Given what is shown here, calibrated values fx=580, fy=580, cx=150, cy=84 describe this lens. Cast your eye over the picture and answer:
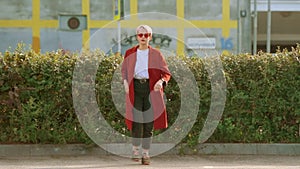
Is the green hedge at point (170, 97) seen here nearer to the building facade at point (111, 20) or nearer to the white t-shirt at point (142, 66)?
the white t-shirt at point (142, 66)

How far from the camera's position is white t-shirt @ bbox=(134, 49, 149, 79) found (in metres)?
6.86

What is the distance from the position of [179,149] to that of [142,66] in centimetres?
164

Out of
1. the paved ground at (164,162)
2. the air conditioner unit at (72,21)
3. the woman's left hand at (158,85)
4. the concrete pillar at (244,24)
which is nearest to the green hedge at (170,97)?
the paved ground at (164,162)

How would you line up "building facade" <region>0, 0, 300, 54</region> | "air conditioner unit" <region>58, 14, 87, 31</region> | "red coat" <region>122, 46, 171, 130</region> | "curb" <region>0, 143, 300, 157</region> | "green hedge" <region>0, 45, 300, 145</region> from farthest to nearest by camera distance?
1. "air conditioner unit" <region>58, 14, 87, 31</region>
2. "building facade" <region>0, 0, 300, 54</region>
3. "green hedge" <region>0, 45, 300, 145</region>
4. "curb" <region>0, 143, 300, 157</region>
5. "red coat" <region>122, 46, 171, 130</region>

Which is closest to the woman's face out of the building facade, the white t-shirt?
the white t-shirt

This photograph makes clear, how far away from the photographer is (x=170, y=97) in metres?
8.16

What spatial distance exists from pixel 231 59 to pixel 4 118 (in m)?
3.27

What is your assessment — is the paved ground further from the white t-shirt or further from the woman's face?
the woman's face

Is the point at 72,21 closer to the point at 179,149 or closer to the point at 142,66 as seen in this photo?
the point at 179,149

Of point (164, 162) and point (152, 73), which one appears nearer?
point (152, 73)

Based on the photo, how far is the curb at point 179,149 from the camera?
7.76m

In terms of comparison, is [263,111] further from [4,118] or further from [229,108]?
[4,118]

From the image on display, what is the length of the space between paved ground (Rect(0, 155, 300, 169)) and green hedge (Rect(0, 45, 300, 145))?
360 mm

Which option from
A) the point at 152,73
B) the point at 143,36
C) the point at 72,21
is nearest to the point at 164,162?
the point at 152,73
